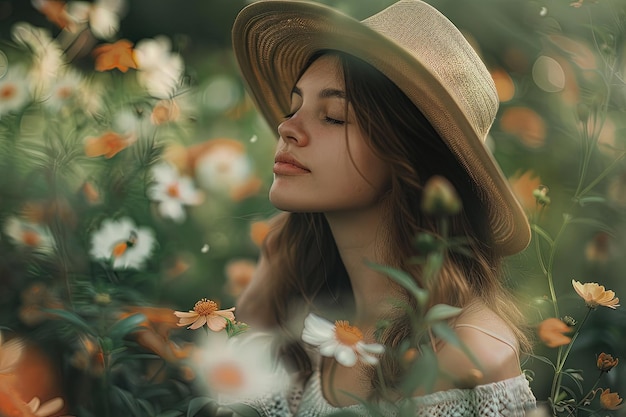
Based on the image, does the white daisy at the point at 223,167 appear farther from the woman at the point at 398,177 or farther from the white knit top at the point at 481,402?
the white knit top at the point at 481,402

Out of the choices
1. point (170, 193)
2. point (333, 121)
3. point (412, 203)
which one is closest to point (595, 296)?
point (412, 203)

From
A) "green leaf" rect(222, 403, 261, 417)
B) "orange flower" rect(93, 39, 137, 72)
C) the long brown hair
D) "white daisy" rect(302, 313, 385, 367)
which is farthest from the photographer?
"orange flower" rect(93, 39, 137, 72)

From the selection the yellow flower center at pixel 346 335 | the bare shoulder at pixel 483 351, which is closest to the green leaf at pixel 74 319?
the yellow flower center at pixel 346 335

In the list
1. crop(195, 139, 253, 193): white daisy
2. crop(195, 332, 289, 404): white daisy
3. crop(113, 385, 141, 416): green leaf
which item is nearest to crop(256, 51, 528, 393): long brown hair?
crop(195, 332, 289, 404): white daisy

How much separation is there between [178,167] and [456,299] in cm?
49

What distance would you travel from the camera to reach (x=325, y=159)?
0.89 metres

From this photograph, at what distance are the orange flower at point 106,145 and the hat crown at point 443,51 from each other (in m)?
0.35

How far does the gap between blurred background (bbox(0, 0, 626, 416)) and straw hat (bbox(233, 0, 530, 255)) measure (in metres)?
0.09

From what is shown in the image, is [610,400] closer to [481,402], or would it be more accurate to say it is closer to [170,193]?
[481,402]

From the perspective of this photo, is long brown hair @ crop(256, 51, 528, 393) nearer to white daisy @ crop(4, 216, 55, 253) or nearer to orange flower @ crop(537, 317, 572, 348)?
orange flower @ crop(537, 317, 572, 348)

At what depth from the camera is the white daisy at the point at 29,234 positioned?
0.96m

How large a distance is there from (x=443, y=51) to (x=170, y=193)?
44 cm

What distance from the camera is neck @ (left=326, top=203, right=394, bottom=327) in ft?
3.11

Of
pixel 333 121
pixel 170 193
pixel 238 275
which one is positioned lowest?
pixel 238 275
